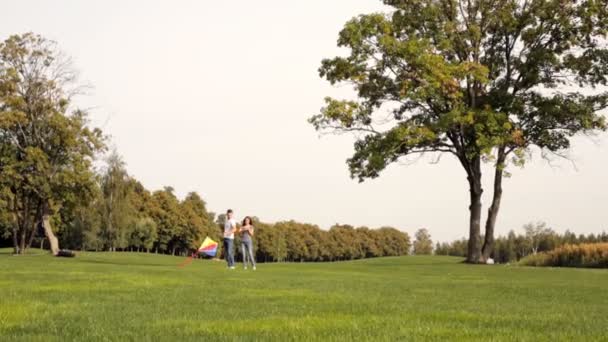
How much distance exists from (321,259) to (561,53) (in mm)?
112054

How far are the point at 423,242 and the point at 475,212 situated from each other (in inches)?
5280

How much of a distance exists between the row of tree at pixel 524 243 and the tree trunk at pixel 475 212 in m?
31.8

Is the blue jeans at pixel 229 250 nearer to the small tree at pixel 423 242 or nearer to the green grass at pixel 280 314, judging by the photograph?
the green grass at pixel 280 314

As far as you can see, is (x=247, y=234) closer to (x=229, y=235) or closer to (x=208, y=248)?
(x=229, y=235)

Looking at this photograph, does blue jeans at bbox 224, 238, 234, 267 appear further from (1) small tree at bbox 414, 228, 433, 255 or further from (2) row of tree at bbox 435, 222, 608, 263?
(1) small tree at bbox 414, 228, 433, 255

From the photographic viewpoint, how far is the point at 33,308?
→ 32.2ft

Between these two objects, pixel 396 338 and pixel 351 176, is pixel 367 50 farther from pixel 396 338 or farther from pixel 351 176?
pixel 396 338

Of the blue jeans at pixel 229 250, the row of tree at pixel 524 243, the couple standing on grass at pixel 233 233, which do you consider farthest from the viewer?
the row of tree at pixel 524 243

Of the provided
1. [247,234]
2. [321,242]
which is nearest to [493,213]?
[247,234]

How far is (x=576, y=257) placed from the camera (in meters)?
39.9

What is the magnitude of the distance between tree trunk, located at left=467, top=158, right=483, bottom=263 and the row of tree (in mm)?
31837

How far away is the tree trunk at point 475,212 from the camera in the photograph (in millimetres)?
38625

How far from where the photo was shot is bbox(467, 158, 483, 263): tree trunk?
1521 inches

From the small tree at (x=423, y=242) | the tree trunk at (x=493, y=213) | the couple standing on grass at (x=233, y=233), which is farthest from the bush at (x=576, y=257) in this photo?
the small tree at (x=423, y=242)
